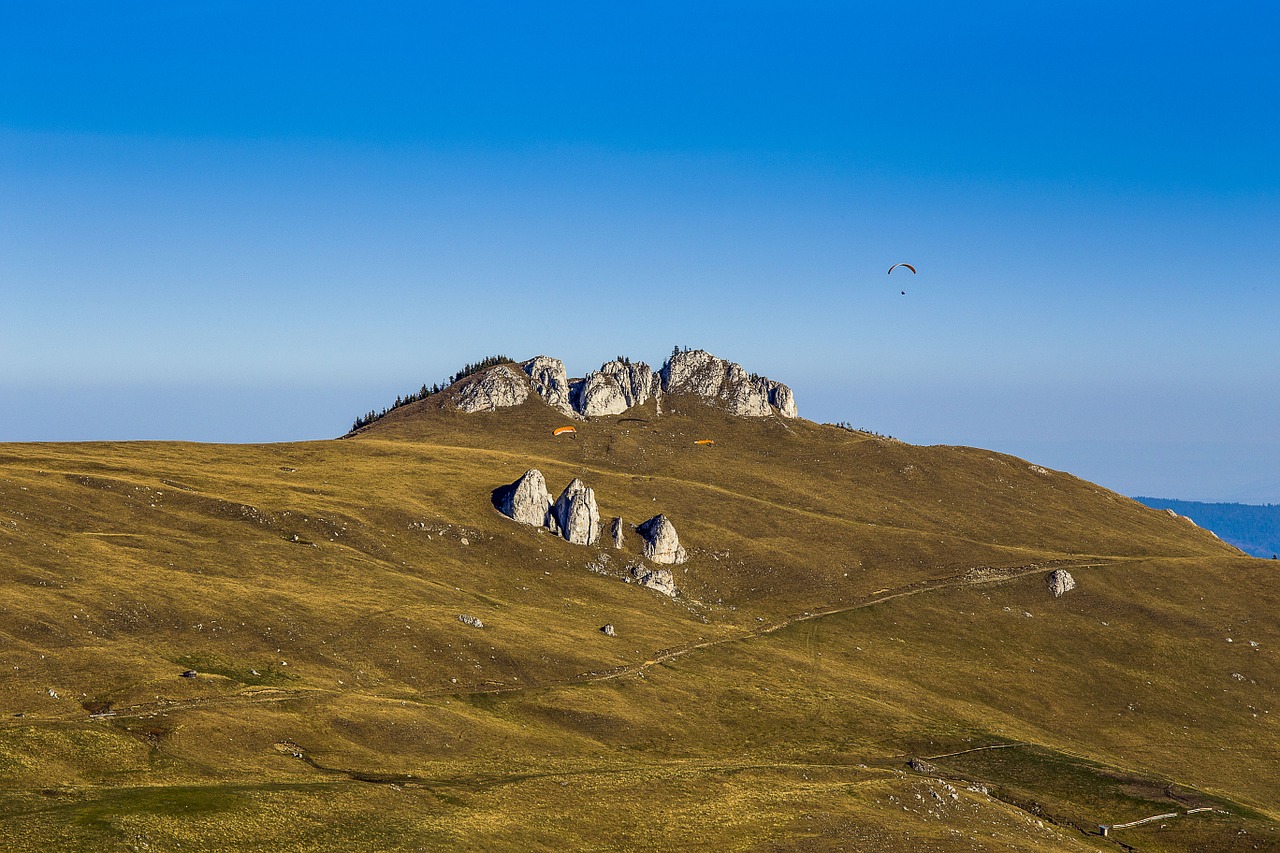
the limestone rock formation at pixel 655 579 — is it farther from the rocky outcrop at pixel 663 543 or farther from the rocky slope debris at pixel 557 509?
the rocky slope debris at pixel 557 509

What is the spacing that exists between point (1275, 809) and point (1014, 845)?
147 feet

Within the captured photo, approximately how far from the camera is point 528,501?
521ft

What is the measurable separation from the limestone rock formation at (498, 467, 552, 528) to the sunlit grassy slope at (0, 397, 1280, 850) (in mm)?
2483

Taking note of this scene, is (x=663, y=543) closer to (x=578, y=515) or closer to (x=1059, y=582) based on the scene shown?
(x=578, y=515)

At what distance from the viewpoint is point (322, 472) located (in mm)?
167875

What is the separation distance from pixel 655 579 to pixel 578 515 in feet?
56.3

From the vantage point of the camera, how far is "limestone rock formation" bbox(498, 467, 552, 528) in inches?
6230

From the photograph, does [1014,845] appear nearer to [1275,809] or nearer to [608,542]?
[1275,809]

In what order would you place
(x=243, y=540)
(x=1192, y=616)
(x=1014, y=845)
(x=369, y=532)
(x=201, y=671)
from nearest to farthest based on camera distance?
→ (x=1014, y=845) < (x=201, y=671) < (x=243, y=540) < (x=369, y=532) < (x=1192, y=616)

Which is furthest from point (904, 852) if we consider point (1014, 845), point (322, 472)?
point (322, 472)

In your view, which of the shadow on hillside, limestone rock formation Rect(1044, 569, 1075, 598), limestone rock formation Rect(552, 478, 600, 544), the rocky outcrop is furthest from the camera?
the shadow on hillside

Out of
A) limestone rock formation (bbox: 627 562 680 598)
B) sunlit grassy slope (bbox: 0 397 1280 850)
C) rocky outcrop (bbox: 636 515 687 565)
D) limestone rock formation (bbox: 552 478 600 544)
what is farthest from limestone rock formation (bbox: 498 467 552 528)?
limestone rock formation (bbox: 627 562 680 598)

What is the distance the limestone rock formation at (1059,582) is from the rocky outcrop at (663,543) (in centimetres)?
6242

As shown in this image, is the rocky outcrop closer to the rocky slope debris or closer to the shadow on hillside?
the rocky slope debris
